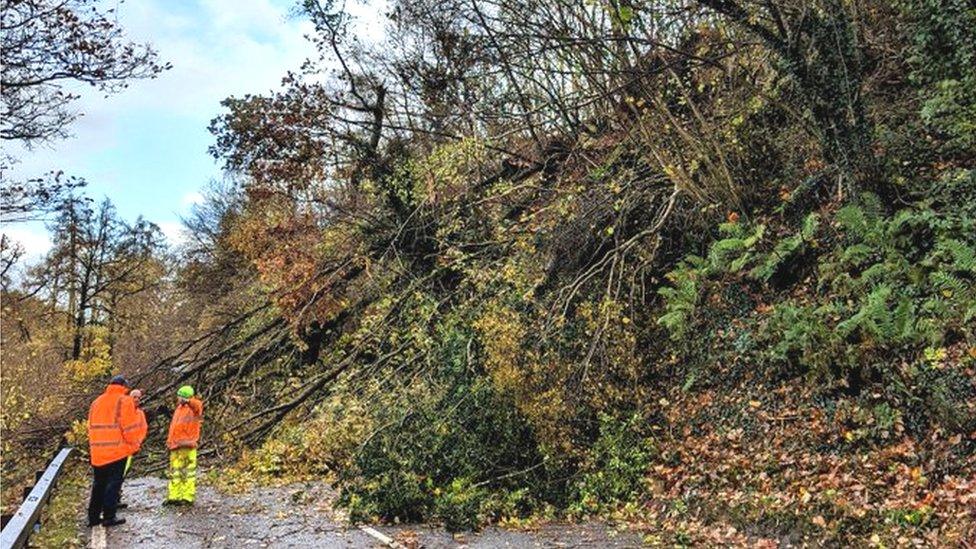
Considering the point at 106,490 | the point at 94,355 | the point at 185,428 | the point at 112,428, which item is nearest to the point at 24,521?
the point at 106,490

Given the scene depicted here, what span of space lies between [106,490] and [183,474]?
5.53ft

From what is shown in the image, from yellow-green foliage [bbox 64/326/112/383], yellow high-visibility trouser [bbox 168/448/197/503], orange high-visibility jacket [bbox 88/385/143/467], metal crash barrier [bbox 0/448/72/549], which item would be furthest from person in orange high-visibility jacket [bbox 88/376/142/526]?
yellow-green foliage [bbox 64/326/112/383]

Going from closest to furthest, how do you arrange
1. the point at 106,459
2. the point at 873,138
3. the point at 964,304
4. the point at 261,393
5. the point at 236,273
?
the point at 964,304
the point at 106,459
the point at 873,138
the point at 261,393
the point at 236,273

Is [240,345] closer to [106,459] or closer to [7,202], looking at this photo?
[7,202]

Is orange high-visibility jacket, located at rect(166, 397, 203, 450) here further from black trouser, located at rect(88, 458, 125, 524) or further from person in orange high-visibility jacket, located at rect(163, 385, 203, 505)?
black trouser, located at rect(88, 458, 125, 524)

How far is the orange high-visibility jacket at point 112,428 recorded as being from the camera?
10156mm

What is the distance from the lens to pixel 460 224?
16562mm

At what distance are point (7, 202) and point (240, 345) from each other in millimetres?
7820

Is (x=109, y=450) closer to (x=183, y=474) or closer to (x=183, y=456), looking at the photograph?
(x=183, y=456)

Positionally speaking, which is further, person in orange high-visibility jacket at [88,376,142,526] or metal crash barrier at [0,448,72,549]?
person in orange high-visibility jacket at [88,376,142,526]

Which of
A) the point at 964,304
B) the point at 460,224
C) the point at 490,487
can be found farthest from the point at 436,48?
the point at 964,304

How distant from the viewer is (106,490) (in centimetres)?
1005

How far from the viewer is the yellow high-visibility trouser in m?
11.4

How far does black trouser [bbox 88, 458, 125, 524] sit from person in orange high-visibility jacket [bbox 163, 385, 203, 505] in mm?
1311
